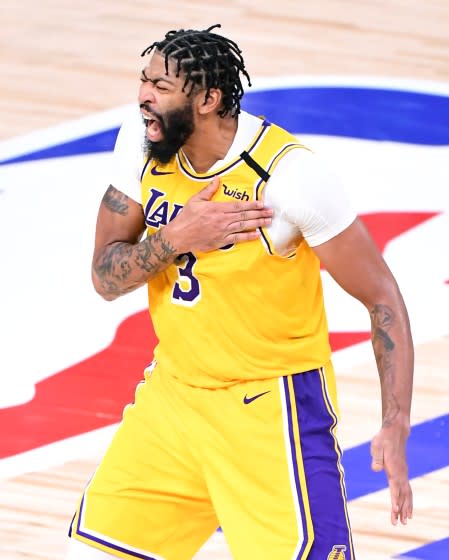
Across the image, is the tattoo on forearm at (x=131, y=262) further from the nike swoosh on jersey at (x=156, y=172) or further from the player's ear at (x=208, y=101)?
the player's ear at (x=208, y=101)

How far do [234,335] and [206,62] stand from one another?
0.68 m

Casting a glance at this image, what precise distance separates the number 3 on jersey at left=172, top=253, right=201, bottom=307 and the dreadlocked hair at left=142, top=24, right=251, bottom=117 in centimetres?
38

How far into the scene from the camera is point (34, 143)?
6.94 m

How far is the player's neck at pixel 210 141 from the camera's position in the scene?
11.3 ft

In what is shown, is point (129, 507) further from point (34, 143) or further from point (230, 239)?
point (34, 143)

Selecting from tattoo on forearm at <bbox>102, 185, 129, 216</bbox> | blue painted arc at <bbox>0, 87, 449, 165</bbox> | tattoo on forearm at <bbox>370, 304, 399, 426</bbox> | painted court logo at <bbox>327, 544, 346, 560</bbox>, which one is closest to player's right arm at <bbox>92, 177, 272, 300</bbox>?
tattoo on forearm at <bbox>102, 185, 129, 216</bbox>

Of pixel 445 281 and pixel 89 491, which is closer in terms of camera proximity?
pixel 89 491

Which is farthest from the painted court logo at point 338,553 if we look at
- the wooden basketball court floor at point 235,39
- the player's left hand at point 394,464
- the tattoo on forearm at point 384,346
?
the wooden basketball court floor at point 235,39

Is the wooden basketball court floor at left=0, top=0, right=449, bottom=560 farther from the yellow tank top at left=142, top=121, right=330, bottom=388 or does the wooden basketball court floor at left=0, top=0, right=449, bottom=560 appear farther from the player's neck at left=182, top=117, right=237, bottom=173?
the player's neck at left=182, top=117, right=237, bottom=173

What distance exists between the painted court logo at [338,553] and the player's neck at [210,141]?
98 cm

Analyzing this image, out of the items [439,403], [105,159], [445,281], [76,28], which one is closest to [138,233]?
[439,403]

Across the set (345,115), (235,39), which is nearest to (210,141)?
(345,115)

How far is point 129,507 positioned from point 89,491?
13cm

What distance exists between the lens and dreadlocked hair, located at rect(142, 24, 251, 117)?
3.40 meters
